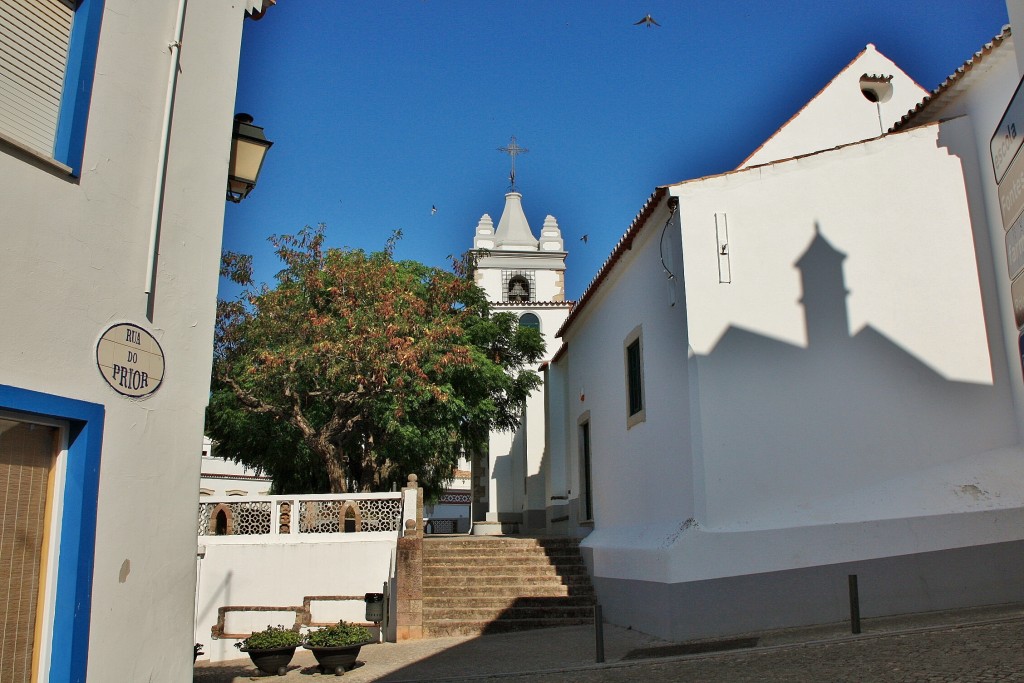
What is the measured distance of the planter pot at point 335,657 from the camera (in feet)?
31.1

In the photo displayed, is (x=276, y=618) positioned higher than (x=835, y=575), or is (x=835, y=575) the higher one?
(x=835, y=575)

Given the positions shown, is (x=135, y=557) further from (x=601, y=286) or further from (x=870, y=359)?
(x=601, y=286)

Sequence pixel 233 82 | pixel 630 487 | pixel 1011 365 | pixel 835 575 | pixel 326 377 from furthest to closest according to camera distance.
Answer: pixel 326 377 < pixel 630 487 < pixel 1011 365 < pixel 835 575 < pixel 233 82

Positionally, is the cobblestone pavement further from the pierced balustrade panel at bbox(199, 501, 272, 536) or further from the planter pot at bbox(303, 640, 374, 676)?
the pierced balustrade panel at bbox(199, 501, 272, 536)

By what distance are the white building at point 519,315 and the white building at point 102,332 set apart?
19.0m

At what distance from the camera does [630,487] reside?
1298 cm

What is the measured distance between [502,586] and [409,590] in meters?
1.81

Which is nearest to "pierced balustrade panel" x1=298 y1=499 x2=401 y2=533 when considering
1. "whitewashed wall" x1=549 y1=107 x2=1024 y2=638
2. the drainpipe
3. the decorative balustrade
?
the decorative balustrade

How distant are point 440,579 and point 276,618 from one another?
2653mm

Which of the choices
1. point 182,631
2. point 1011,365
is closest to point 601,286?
Answer: point 1011,365

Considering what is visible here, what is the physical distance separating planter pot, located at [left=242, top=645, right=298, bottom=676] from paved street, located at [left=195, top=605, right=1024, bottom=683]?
17cm

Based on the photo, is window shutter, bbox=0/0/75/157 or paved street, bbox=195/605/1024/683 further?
paved street, bbox=195/605/1024/683

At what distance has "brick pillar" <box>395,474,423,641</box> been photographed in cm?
1223

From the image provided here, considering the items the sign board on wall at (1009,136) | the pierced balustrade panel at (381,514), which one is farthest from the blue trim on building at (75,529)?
the pierced balustrade panel at (381,514)
